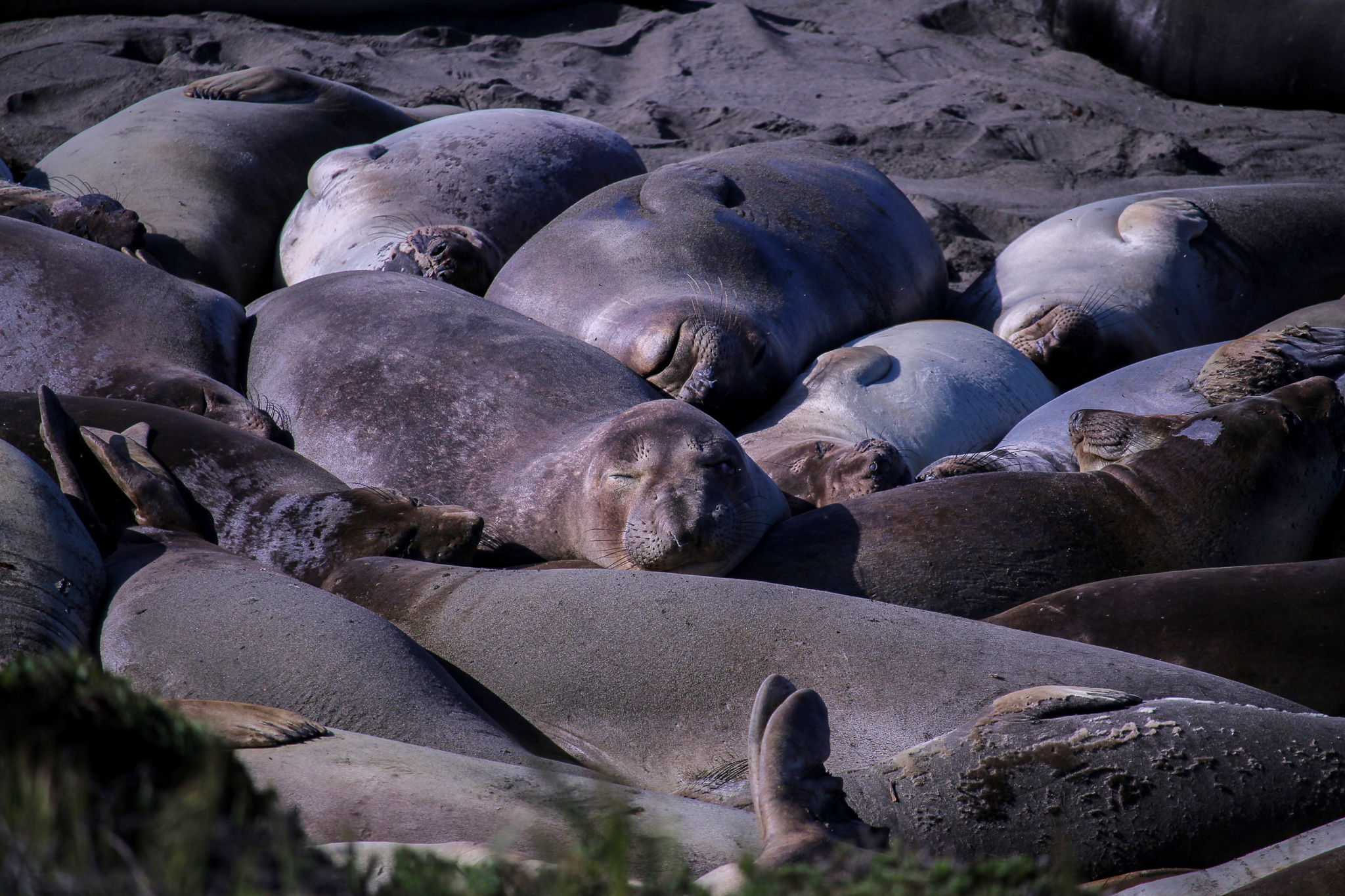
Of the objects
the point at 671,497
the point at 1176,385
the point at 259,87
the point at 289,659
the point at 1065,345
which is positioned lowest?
the point at 1065,345

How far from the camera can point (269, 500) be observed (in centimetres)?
304

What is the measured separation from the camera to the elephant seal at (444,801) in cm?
169

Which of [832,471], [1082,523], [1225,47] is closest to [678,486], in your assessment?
[832,471]

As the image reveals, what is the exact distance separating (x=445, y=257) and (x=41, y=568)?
2262mm

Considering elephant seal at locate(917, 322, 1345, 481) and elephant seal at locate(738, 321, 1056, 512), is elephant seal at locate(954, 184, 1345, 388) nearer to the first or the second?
elephant seal at locate(738, 321, 1056, 512)

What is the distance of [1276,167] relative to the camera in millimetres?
6449

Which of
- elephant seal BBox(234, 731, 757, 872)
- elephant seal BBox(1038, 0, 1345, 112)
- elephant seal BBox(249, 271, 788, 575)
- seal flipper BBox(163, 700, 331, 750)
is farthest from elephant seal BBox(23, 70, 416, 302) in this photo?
elephant seal BBox(1038, 0, 1345, 112)

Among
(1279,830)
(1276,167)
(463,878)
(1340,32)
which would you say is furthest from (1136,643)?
(1340,32)

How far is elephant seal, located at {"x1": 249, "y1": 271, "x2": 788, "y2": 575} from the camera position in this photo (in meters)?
2.99

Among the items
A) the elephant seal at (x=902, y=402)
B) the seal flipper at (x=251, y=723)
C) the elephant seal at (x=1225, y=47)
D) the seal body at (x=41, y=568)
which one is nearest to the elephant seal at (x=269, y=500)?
the seal body at (x=41, y=568)

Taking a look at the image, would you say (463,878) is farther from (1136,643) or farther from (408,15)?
(408,15)

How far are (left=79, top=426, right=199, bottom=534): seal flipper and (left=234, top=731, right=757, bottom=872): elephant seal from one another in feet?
4.01

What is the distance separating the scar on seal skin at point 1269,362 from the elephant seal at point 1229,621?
1192 mm

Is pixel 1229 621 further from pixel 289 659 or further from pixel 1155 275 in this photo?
pixel 1155 275
